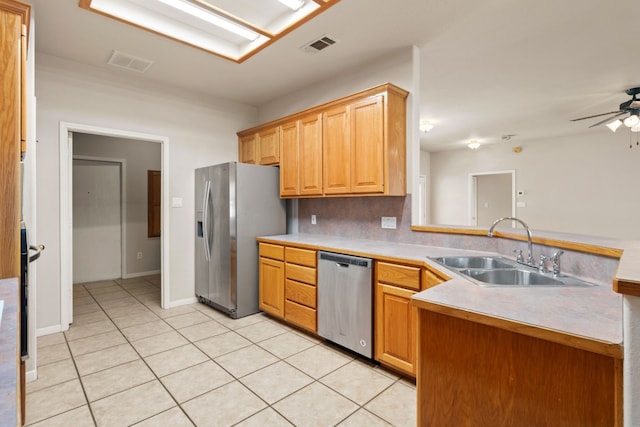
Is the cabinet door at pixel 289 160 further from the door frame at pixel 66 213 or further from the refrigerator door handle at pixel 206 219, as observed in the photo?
the door frame at pixel 66 213

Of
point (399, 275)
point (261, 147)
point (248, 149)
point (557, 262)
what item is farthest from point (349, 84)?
point (557, 262)

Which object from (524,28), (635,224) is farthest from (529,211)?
(524,28)

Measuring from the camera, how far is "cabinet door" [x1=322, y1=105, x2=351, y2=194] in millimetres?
2949

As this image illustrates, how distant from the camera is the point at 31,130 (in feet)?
7.04

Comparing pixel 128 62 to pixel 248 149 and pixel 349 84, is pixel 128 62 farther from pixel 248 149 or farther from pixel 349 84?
pixel 349 84

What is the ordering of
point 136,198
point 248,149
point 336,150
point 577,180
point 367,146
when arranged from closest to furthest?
point 367,146 < point 336,150 < point 248,149 < point 136,198 < point 577,180

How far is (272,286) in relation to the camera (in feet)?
10.8

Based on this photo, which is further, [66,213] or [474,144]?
[474,144]

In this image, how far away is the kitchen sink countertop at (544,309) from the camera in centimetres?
88

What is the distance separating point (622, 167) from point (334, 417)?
685 centimetres

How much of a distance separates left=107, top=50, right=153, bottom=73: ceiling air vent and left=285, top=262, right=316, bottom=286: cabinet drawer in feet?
8.13

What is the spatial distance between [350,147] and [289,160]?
0.87 metres

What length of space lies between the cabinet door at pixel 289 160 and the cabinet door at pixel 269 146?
91 mm

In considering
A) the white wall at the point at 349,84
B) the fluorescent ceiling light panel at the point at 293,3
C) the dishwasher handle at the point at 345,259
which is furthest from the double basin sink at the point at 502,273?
the fluorescent ceiling light panel at the point at 293,3
